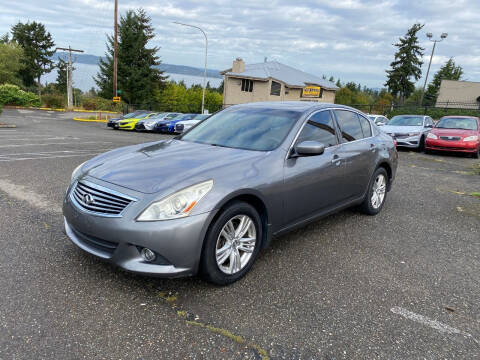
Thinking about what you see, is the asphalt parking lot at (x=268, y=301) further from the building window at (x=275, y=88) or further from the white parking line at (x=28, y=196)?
the building window at (x=275, y=88)

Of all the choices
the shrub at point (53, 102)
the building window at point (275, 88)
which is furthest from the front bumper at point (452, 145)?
the shrub at point (53, 102)

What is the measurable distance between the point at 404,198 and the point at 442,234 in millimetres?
1815

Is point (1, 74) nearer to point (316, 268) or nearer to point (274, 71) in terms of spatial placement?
point (274, 71)

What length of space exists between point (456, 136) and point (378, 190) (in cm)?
917

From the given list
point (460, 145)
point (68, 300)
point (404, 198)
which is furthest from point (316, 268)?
point (460, 145)

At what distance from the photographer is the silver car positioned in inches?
533

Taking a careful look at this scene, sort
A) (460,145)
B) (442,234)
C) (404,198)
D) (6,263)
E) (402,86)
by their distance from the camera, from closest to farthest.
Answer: (6,263) → (442,234) → (404,198) → (460,145) → (402,86)

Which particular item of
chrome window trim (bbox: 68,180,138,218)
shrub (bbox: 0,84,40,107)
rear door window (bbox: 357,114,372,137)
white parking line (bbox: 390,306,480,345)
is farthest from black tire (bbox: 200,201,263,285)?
shrub (bbox: 0,84,40,107)

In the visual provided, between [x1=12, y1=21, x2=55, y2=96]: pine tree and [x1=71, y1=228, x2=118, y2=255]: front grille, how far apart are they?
6865 centimetres

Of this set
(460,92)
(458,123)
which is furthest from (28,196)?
Answer: (460,92)

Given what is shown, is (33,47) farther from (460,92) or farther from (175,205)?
(175,205)

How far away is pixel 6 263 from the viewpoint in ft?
10.4

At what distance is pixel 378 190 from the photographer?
17.2 ft

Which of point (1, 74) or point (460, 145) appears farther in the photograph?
point (1, 74)
